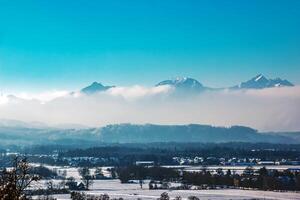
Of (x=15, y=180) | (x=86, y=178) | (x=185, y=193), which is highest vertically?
(x=15, y=180)

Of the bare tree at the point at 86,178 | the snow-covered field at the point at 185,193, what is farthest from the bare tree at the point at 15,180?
the bare tree at the point at 86,178

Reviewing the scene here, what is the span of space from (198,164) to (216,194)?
81.2 metres

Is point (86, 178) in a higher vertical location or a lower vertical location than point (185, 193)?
higher

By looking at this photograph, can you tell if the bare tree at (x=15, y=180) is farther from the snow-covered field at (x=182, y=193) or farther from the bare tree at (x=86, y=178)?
the bare tree at (x=86, y=178)

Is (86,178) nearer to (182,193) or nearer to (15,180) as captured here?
(182,193)

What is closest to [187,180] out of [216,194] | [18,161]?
[216,194]

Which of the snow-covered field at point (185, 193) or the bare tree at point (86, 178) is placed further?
the bare tree at point (86, 178)

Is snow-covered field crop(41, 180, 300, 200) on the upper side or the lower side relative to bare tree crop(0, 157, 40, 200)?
lower

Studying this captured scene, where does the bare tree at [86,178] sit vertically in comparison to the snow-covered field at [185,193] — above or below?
above

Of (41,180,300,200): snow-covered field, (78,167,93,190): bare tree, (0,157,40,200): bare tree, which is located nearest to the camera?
(0,157,40,200): bare tree

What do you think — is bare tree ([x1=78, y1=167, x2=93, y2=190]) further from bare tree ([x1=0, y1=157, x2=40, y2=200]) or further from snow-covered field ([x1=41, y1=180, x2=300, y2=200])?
bare tree ([x1=0, y1=157, x2=40, y2=200])

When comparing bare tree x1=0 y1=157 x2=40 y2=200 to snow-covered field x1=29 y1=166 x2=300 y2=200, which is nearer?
bare tree x1=0 y1=157 x2=40 y2=200

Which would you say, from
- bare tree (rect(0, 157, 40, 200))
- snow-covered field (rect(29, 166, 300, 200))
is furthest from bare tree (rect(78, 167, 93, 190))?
bare tree (rect(0, 157, 40, 200))

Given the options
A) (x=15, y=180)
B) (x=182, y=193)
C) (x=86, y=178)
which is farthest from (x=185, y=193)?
(x=15, y=180)
